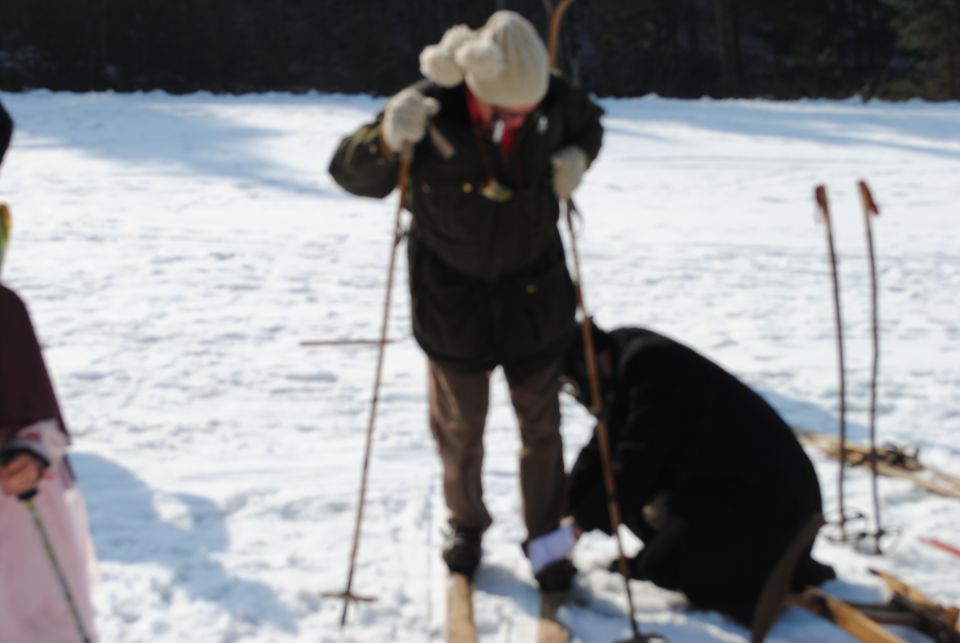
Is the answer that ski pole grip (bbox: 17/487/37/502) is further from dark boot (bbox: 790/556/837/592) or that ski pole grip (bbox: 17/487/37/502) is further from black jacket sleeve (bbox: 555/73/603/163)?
dark boot (bbox: 790/556/837/592)

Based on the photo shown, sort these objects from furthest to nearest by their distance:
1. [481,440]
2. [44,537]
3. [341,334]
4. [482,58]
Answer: [341,334]
[481,440]
[482,58]
[44,537]

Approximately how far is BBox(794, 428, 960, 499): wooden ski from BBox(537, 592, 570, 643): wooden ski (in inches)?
63.3

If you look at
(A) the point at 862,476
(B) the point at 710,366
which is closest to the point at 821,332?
(A) the point at 862,476

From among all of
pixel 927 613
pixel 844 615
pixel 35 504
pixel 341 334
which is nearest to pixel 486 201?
pixel 35 504

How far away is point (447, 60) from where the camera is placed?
3.04 meters

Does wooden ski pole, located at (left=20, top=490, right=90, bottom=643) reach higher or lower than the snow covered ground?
higher

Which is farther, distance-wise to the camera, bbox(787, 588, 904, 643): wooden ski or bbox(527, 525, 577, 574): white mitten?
bbox(527, 525, 577, 574): white mitten

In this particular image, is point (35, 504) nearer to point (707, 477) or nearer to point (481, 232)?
point (481, 232)

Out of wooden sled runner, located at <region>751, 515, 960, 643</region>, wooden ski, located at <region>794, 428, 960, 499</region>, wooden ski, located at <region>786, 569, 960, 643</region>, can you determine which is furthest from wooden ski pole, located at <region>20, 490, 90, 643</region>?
wooden ski, located at <region>794, 428, 960, 499</region>

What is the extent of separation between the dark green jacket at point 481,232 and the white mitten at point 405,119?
0.08 m

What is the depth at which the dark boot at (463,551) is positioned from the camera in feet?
11.4

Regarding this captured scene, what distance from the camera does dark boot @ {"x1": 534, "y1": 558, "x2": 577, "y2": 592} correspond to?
132 inches

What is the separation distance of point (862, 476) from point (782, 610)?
Result: 127 centimetres

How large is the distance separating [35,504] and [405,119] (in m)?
1.33
